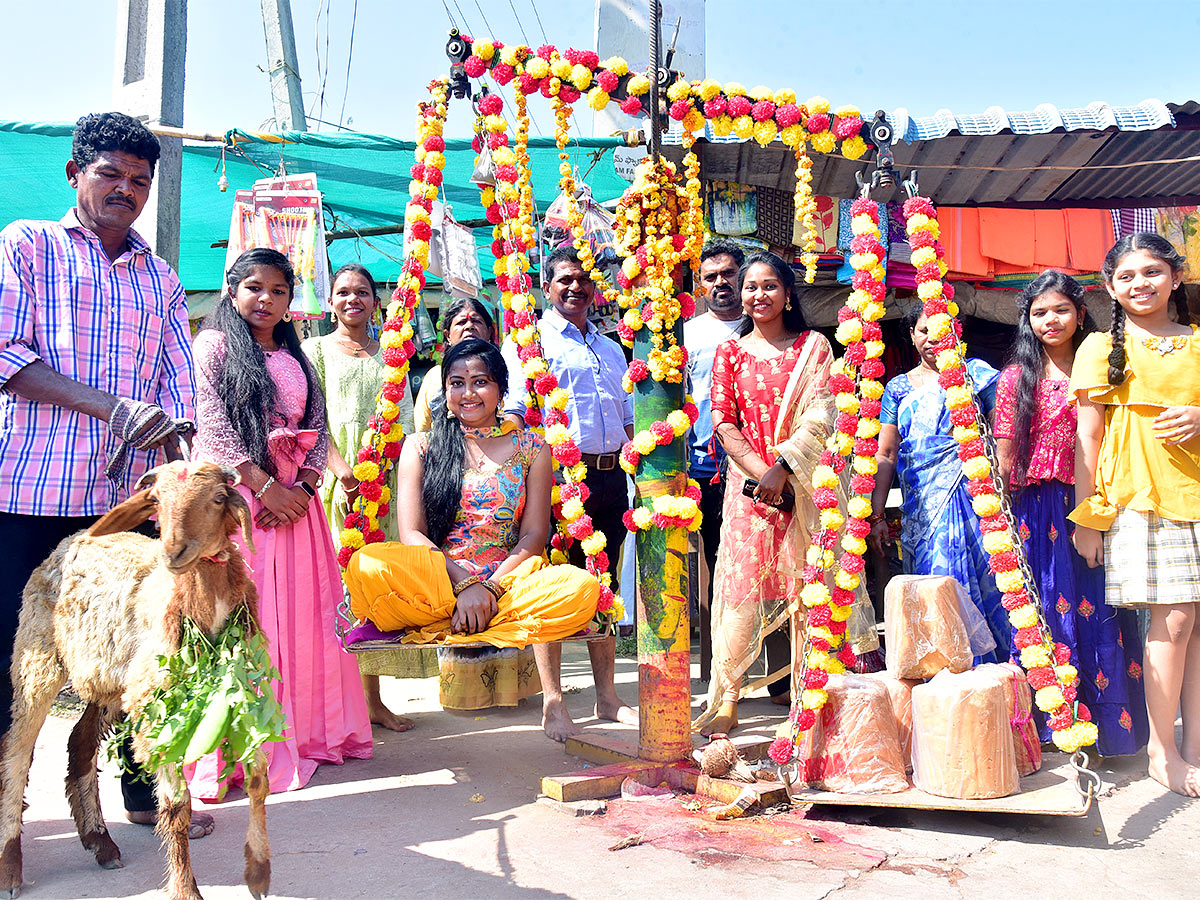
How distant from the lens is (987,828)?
3432 mm

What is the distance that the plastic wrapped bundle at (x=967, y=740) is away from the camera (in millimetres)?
3344

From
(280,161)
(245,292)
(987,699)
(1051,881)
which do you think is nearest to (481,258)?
(280,161)

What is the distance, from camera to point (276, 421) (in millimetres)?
4008

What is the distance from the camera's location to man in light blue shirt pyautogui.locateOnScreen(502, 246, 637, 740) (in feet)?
16.0

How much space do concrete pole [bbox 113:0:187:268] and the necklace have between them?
18.1ft

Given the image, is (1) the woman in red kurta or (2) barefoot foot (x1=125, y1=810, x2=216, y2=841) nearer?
(2) barefoot foot (x1=125, y1=810, x2=216, y2=841)

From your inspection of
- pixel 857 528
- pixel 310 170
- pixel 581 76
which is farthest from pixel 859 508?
pixel 310 170

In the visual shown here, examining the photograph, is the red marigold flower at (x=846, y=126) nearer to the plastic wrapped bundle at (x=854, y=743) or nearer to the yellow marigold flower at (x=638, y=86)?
the yellow marigold flower at (x=638, y=86)

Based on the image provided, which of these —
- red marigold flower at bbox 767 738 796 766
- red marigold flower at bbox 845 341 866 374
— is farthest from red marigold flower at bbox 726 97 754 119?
red marigold flower at bbox 767 738 796 766

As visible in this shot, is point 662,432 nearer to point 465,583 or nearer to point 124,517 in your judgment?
point 465,583

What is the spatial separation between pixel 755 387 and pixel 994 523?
133 centimetres

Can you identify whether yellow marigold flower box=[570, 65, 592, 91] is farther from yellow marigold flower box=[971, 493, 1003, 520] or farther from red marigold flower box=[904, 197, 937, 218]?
yellow marigold flower box=[971, 493, 1003, 520]

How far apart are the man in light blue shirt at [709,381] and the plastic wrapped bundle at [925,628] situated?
1692 millimetres

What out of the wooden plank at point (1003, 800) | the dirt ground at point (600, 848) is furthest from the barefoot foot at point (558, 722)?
the wooden plank at point (1003, 800)
